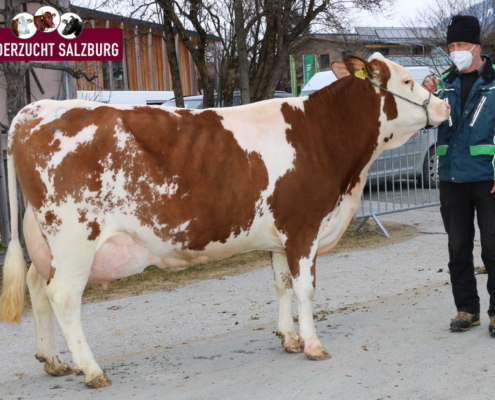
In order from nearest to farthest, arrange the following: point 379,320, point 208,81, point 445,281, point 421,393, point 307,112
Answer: point 421,393, point 307,112, point 379,320, point 445,281, point 208,81

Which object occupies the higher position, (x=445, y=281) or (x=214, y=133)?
(x=214, y=133)

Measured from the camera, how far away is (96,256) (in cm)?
447

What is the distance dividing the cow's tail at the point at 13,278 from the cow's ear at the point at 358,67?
232 centimetres

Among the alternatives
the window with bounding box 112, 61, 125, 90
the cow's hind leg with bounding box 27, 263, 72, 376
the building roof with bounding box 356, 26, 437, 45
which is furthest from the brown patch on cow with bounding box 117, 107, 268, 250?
the building roof with bounding box 356, 26, 437, 45

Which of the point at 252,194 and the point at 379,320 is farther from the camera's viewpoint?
the point at 379,320

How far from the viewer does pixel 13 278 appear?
15.1 ft

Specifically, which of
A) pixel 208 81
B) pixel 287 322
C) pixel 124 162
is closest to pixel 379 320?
pixel 287 322

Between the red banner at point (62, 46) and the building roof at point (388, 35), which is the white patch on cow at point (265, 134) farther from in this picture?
the building roof at point (388, 35)

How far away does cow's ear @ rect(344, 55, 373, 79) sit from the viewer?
195 inches

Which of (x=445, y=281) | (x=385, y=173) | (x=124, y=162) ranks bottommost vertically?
(x=445, y=281)

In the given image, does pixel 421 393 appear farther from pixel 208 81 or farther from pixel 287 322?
pixel 208 81

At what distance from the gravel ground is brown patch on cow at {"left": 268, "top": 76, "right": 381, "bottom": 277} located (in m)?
0.75

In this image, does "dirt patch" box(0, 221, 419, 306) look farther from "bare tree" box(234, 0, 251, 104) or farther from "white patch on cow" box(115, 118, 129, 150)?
"white patch on cow" box(115, 118, 129, 150)

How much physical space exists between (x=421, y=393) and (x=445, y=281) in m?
2.96
